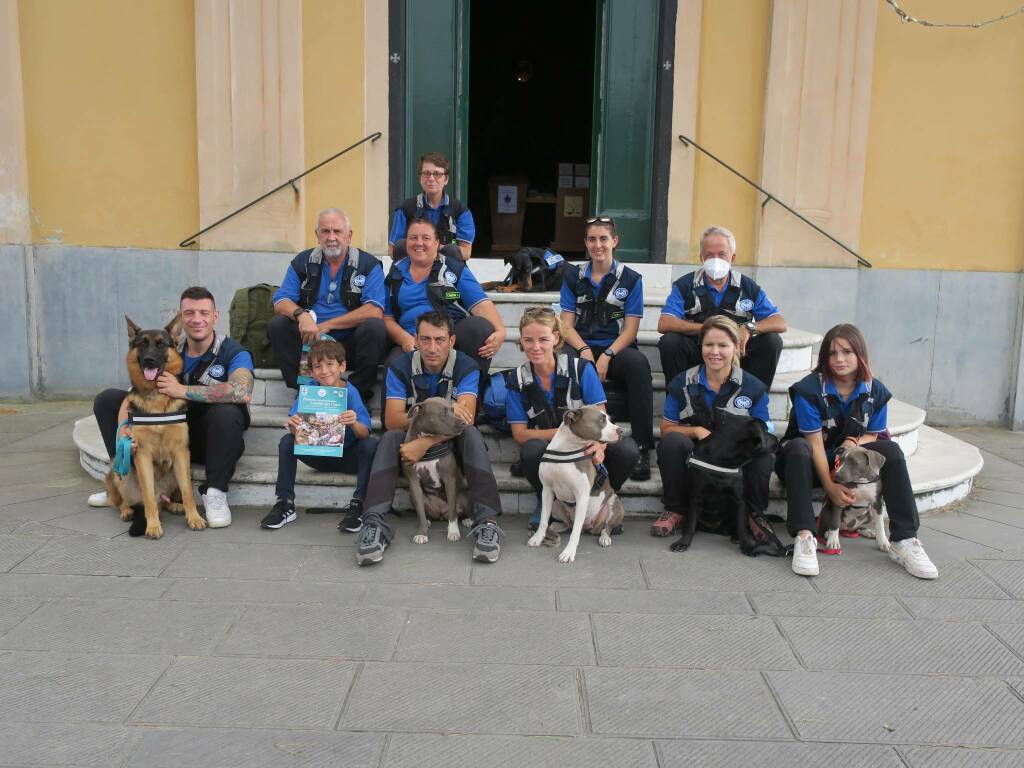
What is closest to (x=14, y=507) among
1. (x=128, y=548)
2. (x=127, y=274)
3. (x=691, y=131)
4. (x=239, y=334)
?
(x=128, y=548)

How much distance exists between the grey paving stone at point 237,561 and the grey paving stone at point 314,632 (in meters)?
0.45

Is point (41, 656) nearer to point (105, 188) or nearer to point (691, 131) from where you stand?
point (105, 188)

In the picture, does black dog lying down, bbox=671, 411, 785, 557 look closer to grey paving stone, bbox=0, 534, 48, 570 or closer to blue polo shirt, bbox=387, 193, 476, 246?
blue polo shirt, bbox=387, 193, 476, 246

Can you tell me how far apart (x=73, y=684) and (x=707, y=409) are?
3409 mm

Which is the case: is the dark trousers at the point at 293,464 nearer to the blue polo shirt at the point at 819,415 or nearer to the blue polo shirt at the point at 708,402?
the blue polo shirt at the point at 708,402

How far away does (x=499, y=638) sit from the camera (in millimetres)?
3799

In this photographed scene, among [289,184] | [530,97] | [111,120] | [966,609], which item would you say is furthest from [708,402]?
[530,97]

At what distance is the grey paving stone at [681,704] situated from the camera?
311cm

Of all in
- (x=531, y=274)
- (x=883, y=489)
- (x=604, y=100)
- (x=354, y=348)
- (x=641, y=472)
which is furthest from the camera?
(x=604, y=100)

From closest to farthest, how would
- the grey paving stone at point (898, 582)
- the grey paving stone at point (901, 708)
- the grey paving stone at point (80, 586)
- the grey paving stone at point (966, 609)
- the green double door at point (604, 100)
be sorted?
the grey paving stone at point (901, 708) < the grey paving stone at point (966, 609) < the grey paving stone at point (80, 586) < the grey paving stone at point (898, 582) < the green double door at point (604, 100)

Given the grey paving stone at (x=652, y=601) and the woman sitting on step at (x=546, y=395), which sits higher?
the woman sitting on step at (x=546, y=395)

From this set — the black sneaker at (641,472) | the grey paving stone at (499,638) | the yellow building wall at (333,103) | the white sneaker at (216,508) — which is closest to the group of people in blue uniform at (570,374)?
the black sneaker at (641,472)

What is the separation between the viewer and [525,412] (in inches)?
206

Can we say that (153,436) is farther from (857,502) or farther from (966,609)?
(966,609)
